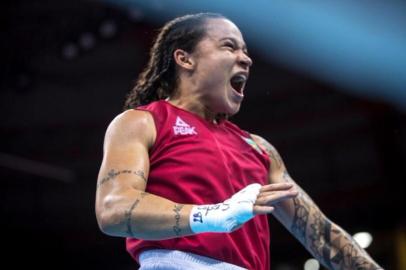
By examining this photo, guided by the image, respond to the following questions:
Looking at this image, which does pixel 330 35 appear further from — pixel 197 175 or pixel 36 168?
pixel 197 175

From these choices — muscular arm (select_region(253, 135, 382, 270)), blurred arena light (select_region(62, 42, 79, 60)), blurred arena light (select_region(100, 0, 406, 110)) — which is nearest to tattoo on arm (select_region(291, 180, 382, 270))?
muscular arm (select_region(253, 135, 382, 270))

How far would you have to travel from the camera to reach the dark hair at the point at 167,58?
2395 millimetres

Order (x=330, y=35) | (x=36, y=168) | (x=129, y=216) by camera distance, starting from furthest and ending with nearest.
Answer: (x=36, y=168) → (x=330, y=35) → (x=129, y=216)

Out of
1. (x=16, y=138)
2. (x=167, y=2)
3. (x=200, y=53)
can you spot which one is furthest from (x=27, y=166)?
(x=200, y=53)

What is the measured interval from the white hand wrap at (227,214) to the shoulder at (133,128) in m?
0.40

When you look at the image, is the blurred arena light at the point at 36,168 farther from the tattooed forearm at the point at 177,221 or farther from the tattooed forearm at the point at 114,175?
the tattooed forearm at the point at 177,221

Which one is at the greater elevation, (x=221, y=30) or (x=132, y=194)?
(x=221, y=30)

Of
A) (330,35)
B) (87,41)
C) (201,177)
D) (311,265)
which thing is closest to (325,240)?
(201,177)

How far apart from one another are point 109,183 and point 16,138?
276 inches

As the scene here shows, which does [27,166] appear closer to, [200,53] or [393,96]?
[393,96]

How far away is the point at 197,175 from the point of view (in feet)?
6.38

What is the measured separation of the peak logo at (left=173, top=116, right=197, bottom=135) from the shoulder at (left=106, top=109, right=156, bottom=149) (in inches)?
2.9

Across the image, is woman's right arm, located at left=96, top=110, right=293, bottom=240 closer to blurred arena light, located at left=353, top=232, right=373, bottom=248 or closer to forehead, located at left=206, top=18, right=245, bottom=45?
forehead, located at left=206, top=18, right=245, bottom=45

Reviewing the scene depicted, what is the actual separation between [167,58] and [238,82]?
12.7 inches
